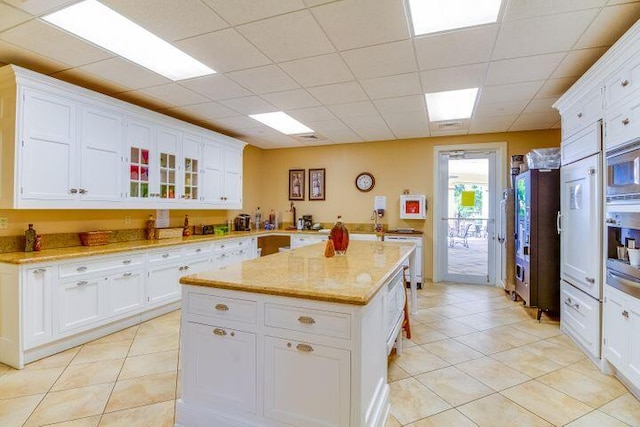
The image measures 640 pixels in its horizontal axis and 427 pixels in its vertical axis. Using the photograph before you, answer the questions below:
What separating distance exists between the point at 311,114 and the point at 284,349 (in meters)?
3.32

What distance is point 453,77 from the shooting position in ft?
10.2

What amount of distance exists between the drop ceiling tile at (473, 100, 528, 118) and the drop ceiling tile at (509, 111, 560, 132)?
0.99ft

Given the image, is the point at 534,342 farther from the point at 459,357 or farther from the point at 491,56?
the point at 491,56

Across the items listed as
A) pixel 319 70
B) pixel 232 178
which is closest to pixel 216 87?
pixel 319 70

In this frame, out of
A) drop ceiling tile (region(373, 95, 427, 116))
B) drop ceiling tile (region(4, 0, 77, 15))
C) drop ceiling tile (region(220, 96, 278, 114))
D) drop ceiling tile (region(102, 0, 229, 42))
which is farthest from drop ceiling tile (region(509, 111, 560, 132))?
drop ceiling tile (region(4, 0, 77, 15))

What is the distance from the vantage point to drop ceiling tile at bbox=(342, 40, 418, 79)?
8.40 feet

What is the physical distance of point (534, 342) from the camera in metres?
3.08

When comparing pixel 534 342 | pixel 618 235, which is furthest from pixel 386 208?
pixel 618 235

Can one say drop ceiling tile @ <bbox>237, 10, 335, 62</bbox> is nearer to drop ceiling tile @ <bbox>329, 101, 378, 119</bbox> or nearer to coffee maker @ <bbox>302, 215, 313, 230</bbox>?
drop ceiling tile @ <bbox>329, 101, 378, 119</bbox>

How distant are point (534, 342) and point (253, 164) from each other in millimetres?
5321

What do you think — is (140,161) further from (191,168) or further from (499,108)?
(499,108)

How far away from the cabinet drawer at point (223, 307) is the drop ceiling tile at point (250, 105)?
2575 mm

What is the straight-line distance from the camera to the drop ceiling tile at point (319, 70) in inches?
109

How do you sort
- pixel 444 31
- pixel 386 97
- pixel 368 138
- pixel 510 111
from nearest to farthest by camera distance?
pixel 444 31, pixel 386 97, pixel 510 111, pixel 368 138
